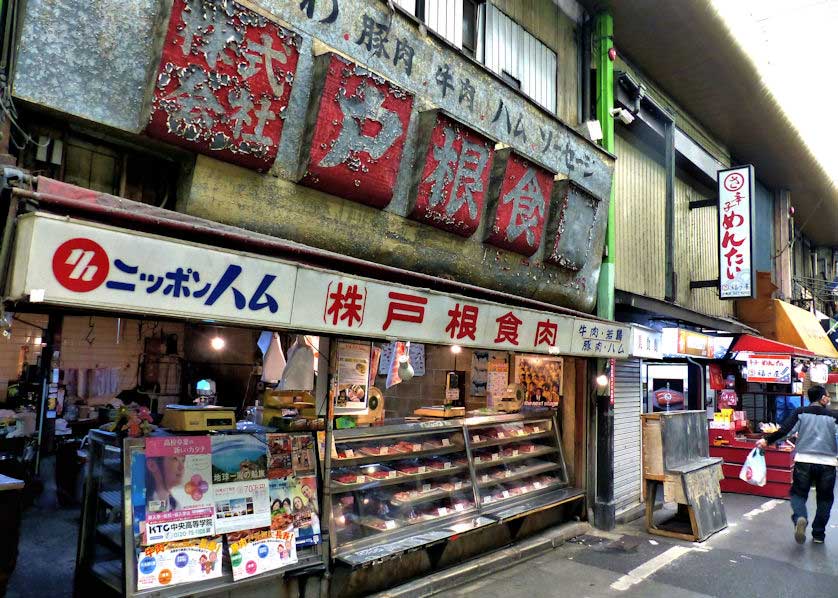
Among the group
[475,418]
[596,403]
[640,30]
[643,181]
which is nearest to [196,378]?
[475,418]

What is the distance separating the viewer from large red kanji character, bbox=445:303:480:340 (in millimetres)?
6371

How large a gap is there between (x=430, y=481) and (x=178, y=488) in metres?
3.69

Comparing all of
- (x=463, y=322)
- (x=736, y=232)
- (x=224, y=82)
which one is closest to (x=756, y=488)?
(x=736, y=232)

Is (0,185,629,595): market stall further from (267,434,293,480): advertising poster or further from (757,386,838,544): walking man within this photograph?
(757,386,838,544): walking man

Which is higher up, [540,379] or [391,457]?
[540,379]

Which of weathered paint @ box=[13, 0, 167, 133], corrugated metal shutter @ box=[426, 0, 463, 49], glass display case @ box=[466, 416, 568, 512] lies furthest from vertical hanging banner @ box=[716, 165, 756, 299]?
weathered paint @ box=[13, 0, 167, 133]

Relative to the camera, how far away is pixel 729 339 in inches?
594

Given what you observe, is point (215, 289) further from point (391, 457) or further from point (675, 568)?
point (675, 568)

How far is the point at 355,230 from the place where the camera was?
644cm

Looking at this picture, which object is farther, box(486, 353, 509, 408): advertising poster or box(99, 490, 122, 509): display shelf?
box(486, 353, 509, 408): advertising poster

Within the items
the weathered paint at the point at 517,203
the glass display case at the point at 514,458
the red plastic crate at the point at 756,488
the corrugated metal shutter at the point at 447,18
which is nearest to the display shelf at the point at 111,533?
the glass display case at the point at 514,458

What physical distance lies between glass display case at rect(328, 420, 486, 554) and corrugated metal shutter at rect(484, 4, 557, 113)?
18.9 feet

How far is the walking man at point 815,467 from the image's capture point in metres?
9.24

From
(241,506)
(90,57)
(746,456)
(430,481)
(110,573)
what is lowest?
(110,573)
